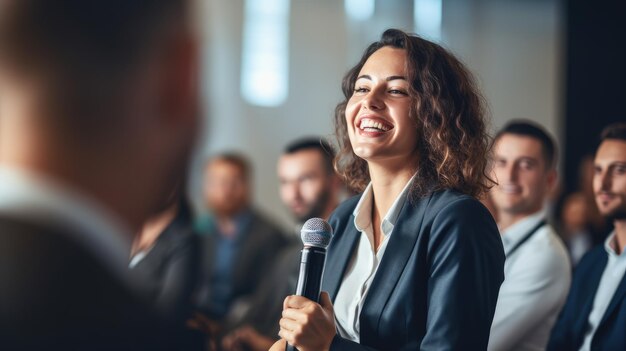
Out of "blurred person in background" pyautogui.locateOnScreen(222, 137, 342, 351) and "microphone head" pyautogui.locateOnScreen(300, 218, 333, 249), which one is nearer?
"microphone head" pyautogui.locateOnScreen(300, 218, 333, 249)

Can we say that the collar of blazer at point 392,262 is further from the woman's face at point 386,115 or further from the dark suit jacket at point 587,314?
the dark suit jacket at point 587,314

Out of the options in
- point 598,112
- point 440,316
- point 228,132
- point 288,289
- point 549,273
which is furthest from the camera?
point 228,132

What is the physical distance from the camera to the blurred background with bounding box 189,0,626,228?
9156mm

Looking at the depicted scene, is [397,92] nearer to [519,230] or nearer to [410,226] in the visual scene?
[410,226]

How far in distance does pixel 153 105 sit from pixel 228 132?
339 inches

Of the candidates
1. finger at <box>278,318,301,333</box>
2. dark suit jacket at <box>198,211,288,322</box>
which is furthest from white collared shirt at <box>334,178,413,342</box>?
dark suit jacket at <box>198,211,288,322</box>

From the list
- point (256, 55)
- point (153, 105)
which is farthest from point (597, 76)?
point (153, 105)

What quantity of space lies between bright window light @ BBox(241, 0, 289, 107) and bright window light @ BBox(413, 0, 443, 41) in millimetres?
1805

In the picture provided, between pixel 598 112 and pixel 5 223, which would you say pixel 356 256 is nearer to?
pixel 5 223

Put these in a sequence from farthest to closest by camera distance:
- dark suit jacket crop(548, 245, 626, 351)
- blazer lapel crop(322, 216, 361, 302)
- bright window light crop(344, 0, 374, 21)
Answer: bright window light crop(344, 0, 374, 21) → dark suit jacket crop(548, 245, 626, 351) → blazer lapel crop(322, 216, 361, 302)

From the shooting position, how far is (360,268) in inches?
77.2

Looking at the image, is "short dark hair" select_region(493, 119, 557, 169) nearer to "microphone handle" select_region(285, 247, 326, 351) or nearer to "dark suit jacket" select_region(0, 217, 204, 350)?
"microphone handle" select_region(285, 247, 326, 351)

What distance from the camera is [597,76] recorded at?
23.7 ft

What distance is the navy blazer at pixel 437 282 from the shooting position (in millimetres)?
1662
